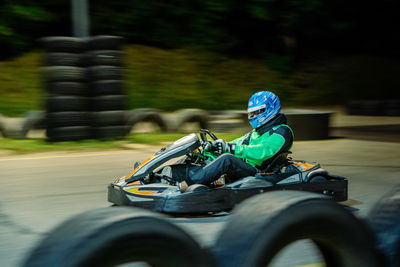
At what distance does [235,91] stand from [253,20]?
5.90m

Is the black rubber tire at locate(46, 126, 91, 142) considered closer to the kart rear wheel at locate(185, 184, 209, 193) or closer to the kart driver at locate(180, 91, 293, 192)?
the kart driver at locate(180, 91, 293, 192)

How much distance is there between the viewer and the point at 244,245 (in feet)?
7.61

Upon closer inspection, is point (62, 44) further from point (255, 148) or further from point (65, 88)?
point (255, 148)

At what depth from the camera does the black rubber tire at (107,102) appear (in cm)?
981

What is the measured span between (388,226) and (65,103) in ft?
25.0

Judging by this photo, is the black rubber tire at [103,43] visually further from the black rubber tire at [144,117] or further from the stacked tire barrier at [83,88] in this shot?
the black rubber tire at [144,117]


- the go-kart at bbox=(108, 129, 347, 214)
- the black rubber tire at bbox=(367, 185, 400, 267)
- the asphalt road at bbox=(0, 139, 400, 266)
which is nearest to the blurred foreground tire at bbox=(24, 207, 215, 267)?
the black rubber tire at bbox=(367, 185, 400, 267)

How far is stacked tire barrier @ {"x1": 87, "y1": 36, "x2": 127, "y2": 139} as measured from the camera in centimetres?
981

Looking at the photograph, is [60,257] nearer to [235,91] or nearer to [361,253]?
[361,253]

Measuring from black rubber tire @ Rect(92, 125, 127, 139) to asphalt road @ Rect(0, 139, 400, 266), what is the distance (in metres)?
0.99

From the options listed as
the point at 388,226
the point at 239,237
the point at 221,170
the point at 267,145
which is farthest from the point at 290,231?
the point at 267,145

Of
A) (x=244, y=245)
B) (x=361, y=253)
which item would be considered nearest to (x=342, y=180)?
(x=361, y=253)

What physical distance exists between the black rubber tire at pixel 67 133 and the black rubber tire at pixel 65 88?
648mm

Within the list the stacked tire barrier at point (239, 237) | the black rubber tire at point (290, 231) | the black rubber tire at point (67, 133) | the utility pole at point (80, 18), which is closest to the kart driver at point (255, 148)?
the stacked tire barrier at point (239, 237)
